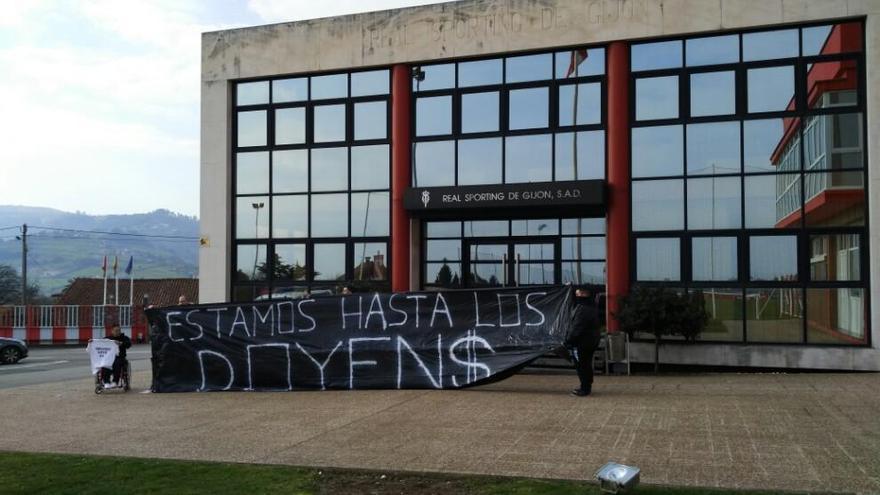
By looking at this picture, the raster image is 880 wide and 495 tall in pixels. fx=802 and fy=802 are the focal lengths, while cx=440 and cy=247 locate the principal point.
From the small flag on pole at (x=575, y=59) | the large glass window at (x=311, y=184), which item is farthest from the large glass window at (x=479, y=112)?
the small flag on pole at (x=575, y=59)

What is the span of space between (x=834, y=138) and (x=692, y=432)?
8.90 metres

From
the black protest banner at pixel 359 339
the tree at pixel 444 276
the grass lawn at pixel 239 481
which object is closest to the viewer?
the grass lawn at pixel 239 481

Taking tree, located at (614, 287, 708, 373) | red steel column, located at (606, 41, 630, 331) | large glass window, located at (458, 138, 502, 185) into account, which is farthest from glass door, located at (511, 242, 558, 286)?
tree, located at (614, 287, 708, 373)

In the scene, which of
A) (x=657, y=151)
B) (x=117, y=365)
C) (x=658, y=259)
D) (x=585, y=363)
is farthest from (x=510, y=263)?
(x=117, y=365)

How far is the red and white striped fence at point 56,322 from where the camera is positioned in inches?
1328

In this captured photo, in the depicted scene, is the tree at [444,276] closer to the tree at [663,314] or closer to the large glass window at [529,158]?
the large glass window at [529,158]

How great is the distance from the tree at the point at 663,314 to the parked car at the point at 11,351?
19.2 m

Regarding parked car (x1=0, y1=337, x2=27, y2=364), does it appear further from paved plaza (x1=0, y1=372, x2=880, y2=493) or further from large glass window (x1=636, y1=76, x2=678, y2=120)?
large glass window (x1=636, y1=76, x2=678, y2=120)

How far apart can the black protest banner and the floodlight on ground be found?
6516mm

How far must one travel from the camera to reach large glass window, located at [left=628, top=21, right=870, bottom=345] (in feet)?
50.3

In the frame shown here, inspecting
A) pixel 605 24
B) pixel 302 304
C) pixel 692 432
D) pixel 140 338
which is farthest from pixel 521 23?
pixel 140 338

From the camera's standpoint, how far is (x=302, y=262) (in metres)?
19.5

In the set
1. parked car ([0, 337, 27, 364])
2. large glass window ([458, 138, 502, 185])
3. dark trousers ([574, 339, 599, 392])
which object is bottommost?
parked car ([0, 337, 27, 364])

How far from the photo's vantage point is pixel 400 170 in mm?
18469
